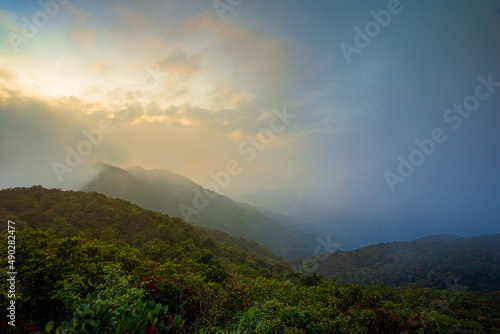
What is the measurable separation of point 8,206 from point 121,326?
73675mm

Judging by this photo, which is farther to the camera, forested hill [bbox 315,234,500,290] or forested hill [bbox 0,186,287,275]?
forested hill [bbox 315,234,500,290]

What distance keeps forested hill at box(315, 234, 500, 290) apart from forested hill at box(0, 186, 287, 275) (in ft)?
347

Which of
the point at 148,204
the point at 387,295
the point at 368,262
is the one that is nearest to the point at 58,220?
the point at 387,295

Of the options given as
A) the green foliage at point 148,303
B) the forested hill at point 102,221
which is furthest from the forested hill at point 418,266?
the green foliage at point 148,303

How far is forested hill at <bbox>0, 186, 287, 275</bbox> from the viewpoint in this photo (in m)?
45.9

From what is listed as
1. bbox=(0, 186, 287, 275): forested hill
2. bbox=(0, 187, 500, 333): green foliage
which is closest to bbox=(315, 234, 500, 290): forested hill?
bbox=(0, 186, 287, 275): forested hill

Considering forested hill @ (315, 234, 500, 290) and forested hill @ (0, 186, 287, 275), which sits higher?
forested hill @ (0, 186, 287, 275)

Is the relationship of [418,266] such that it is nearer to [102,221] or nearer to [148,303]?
[102,221]

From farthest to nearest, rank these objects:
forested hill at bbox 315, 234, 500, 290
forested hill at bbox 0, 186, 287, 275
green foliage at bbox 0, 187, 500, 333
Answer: forested hill at bbox 315, 234, 500, 290 → forested hill at bbox 0, 186, 287, 275 → green foliage at bbox 0, 187, 500, 333

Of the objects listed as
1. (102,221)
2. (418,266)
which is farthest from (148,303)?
(418,266)

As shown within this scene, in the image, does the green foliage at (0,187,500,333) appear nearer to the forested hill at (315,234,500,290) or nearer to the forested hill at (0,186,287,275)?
the forested hill at (0,186,287,275)

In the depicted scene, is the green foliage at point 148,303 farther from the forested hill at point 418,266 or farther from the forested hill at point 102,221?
the forested hill at point 418,266

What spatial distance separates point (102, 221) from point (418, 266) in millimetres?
187360

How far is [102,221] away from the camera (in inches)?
2146
